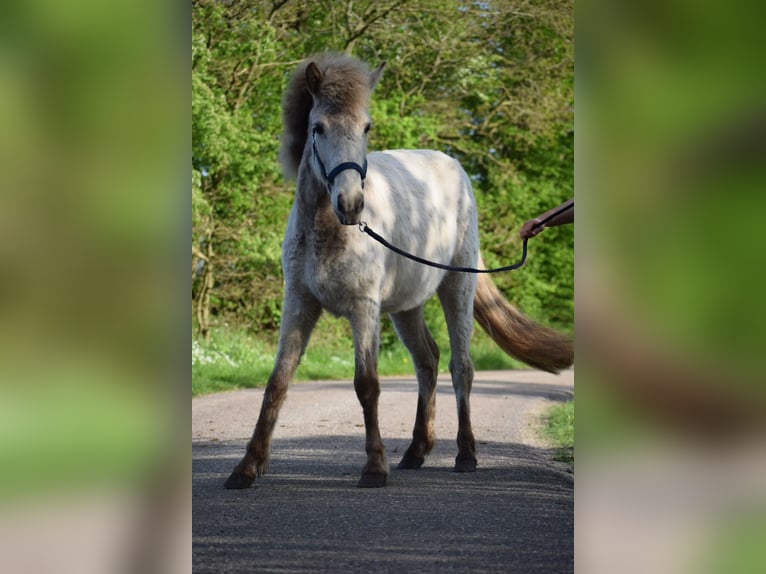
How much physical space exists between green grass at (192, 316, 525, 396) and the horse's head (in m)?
6.24

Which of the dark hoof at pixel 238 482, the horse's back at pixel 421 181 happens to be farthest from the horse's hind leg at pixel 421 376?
the dark hoof at pixel 238 482

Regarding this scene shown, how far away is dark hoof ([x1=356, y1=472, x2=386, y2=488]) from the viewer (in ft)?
17.8

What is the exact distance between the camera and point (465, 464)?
6230 mm

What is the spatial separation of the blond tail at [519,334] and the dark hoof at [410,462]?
3.21ft

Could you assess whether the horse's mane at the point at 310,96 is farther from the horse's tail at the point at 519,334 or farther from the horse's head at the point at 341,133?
the horse's tail at the point at 519,334

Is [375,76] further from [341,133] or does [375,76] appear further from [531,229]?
[531,229]

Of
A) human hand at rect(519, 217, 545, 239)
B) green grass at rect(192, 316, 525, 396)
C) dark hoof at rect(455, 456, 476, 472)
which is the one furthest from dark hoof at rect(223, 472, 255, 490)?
green grass at rect(192, 316, 525, 396)

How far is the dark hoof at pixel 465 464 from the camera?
6211mm

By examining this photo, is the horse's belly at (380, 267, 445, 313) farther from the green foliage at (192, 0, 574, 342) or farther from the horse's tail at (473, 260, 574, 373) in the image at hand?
the green foliage at (192, 0, 574, 342)

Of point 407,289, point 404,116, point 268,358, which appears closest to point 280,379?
point 407,289

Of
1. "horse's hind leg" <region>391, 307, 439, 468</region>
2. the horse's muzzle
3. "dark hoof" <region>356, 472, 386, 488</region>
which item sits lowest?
"dark hoof" <region>356, 472, 386, 488</region>

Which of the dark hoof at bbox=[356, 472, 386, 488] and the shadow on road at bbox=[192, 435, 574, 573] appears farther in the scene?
the dark hoof at bbox=[356, 472, 386, 488]

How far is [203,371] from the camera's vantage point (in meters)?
12.7
